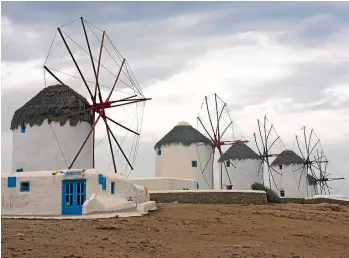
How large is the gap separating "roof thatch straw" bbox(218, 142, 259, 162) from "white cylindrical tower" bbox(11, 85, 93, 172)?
19.9m

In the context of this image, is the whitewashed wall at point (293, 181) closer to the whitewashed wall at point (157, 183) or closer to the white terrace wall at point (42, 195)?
the whitewashed wall at point (157, 183)

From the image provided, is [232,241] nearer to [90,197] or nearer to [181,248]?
[181,248]

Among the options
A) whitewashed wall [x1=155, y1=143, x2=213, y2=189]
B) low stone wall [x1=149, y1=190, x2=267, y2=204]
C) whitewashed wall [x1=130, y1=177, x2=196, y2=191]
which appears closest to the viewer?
low stone wall [x1=149, y1=190, x2=267, y2=204]

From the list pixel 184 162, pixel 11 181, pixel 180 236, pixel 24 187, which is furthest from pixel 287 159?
pixel 180 236

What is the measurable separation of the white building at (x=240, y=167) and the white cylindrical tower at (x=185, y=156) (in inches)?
136

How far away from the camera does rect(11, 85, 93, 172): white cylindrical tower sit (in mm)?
24844

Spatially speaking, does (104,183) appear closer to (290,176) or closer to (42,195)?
(42,195)

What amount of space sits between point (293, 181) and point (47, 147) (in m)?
27.0

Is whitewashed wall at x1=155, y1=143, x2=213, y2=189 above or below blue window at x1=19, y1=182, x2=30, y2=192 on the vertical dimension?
above

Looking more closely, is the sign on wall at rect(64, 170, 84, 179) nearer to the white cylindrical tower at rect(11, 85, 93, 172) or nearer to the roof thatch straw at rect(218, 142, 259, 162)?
the white cylindrical tower at rect(11, 85, 93, 172)

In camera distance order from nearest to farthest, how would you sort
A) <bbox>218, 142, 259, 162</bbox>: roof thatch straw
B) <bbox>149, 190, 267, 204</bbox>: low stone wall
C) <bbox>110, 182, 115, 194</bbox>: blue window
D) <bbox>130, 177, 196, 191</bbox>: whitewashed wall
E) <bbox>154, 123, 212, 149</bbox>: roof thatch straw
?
<bbox>110, 182, 115, 194</bbox>: blue window
<bbox>149, 190, 267, 204</bbox>: low stone wall
<bbox>130, 177, 196, 191</bbox>: whitewashed wall
<bbox>154, 123, 212, 149</bbox>: roof thatch straw
<bbox>218, 142, 259, 162</bbox>: roof thatch straw

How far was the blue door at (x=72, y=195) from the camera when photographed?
66.0 feet

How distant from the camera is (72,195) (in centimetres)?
2028

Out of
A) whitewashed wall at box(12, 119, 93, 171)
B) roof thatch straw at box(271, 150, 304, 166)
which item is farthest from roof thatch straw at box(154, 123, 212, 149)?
whitewashed wall at box(12, 119, 93, 171)
